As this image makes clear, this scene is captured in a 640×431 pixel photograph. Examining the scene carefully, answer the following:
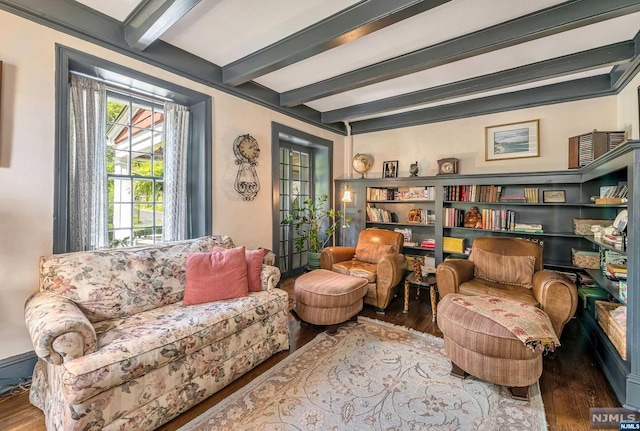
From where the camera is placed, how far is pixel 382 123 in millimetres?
4656

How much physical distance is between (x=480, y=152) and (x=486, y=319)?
2.81m

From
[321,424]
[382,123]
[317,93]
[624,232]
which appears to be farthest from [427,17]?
[321,424]

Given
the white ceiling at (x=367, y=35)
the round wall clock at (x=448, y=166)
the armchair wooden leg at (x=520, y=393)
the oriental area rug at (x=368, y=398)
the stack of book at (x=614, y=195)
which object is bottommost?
the oriental area rug at (x=368, y=398)

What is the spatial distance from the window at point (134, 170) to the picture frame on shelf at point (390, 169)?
125 inches

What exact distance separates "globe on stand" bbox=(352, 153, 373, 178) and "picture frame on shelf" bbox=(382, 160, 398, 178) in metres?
0.25

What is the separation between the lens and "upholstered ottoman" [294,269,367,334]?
2.58m

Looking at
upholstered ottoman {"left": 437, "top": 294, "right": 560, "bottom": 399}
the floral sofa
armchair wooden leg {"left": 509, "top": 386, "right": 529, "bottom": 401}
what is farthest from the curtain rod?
armchair wooden leg {"left": 509, "top": 386, "right": 529, "bottom": 401}

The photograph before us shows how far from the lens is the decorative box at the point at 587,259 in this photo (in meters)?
2.84

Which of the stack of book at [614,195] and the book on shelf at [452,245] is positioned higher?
the stack of book at [614,195]

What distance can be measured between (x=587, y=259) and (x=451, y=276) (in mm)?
1460

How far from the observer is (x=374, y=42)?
2529mm

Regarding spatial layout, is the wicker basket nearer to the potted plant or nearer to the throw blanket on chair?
the throw blanket on chair

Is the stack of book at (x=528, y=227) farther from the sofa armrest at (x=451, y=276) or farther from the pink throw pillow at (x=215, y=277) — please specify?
the pink throw pillow at (x=215, y=277)
